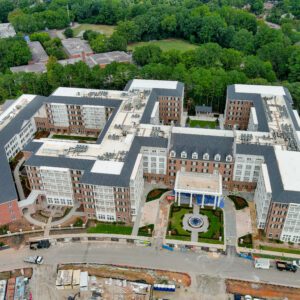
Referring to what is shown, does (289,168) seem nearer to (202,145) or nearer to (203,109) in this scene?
(202,145)

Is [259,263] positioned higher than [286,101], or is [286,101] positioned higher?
[286,101]

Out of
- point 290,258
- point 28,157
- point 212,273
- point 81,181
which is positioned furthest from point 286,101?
point 28,157

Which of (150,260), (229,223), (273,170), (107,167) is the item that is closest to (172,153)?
(107,167)

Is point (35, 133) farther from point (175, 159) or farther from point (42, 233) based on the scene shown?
point (175, 159)

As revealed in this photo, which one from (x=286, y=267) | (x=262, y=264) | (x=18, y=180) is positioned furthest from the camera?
(x=18, y=180)

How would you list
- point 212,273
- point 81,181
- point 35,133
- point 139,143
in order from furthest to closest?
point 35,133 < point 139,143 < point 81,181 < point 212,273

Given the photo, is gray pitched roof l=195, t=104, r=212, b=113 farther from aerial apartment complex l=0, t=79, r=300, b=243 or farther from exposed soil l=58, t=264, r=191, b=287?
exposed soil l=58, t=264, r=191, b=287
